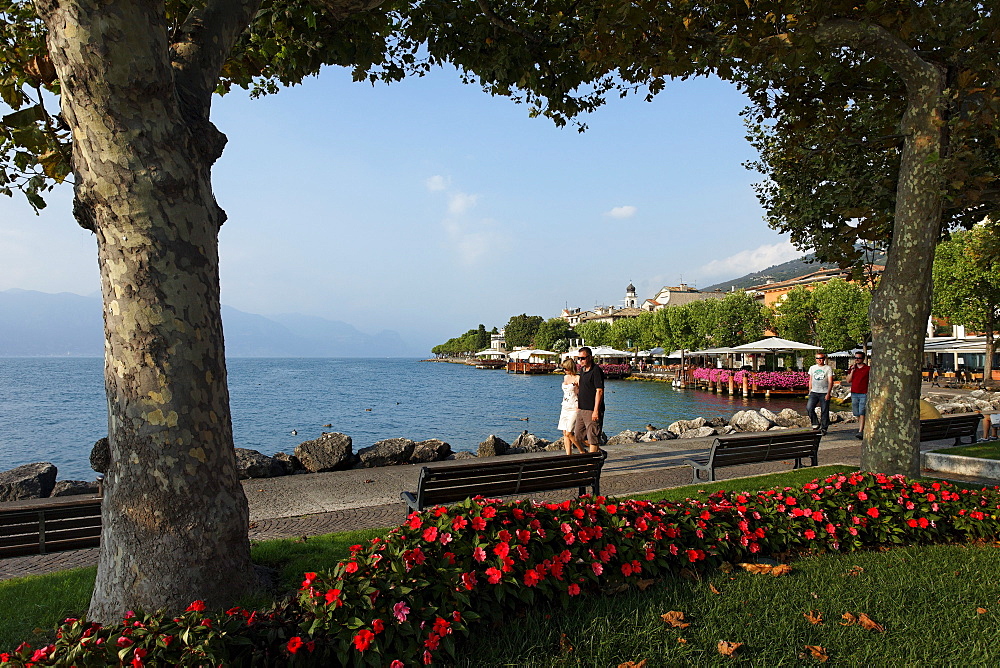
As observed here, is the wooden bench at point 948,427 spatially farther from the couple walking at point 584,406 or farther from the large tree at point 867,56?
the couple walking at point 584,406

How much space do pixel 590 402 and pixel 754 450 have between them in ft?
8.06

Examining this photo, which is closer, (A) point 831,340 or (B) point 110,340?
(B) point 110,340

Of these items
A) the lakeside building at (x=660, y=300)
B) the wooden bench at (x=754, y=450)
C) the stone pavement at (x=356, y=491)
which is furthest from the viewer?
the lakeside building at (x=660, y=300)

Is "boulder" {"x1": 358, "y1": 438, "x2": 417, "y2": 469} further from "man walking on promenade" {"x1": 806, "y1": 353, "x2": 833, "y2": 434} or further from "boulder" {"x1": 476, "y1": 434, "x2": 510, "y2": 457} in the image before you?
"man walking on promenade" {"x1": 806, "y1": 353, "x2": 833, "y2": 434}

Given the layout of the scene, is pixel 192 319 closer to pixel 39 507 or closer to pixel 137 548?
pixel 137 548

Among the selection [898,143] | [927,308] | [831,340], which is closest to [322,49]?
[927,308]

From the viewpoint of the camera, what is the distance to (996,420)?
38.5 ft

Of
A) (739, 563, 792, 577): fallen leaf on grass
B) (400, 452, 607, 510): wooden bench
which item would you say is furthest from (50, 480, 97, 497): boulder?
(739, 563, 792, 577): fallen leaf on grass

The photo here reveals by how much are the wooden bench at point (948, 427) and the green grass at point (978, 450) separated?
25cm

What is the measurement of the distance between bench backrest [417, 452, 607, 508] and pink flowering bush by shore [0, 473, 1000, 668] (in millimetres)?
1738

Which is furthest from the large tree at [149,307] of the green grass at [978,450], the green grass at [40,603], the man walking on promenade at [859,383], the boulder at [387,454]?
the man walking on promenade at [859,383]

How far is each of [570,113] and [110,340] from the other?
6429mm

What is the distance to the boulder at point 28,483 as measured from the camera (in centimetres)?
802

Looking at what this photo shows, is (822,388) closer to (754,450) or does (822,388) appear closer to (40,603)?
(754,450)
